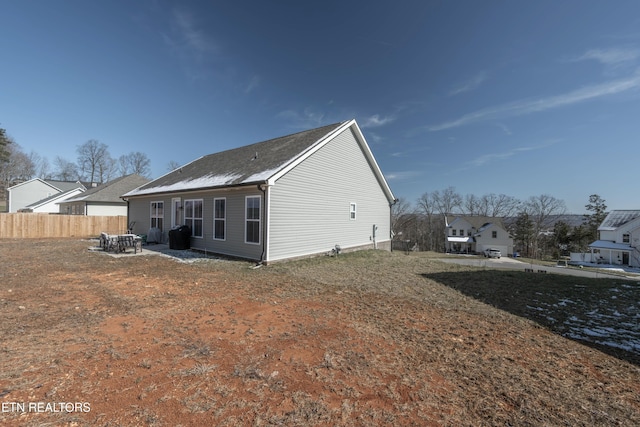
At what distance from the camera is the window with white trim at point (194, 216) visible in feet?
39.8

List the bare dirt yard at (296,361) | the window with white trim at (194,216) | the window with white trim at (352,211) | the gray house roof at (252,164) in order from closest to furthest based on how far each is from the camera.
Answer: the bare dirt yard at (296,361) < the gray house roof at (252,164) < the window with white trim at (194,216) < the window with white trim at (352,211)

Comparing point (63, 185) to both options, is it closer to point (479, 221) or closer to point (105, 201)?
point (105, 201)

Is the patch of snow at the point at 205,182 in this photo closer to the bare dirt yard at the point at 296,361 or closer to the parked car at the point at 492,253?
the bare dirt yard at the point at 296,361

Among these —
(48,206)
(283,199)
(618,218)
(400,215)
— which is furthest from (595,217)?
(48,206)

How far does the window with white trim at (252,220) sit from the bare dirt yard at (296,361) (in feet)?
12.0

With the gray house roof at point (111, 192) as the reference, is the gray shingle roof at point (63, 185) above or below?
above

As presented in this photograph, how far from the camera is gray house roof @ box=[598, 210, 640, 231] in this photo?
3126 cm

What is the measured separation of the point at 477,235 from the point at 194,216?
1643 inches

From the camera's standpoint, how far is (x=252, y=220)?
9.84m

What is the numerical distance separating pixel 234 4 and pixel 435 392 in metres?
14.4

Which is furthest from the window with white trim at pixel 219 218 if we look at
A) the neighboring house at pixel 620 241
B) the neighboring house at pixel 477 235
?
the neighboring house at pixel 620 241

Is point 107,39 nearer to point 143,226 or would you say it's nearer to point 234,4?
point 234,4

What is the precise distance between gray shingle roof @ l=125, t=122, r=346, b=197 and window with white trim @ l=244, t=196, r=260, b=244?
0.75 metres

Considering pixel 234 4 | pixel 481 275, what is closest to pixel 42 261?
pixel 234 4
